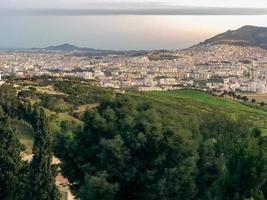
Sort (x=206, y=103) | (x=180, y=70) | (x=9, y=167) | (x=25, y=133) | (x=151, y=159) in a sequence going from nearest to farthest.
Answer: (x=151, y=159)
(x=9, y=167)
(x=25, y=133)
(x=206, y=103)
(x=180, y=70)

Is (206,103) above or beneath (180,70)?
above

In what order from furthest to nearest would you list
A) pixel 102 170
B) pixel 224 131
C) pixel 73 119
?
pixel 73 119 < pixel 224 131 < pixel 102 170

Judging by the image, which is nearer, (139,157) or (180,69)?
(139,157)

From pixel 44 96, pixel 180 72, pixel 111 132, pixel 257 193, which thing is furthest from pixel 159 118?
pixel 180 72

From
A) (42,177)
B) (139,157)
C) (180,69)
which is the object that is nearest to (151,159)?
(139,157)

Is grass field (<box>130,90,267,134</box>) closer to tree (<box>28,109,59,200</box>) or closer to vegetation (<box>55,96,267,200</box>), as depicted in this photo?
tree (<box>28,109,59,200</box>)

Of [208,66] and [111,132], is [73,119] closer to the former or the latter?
[111,132]

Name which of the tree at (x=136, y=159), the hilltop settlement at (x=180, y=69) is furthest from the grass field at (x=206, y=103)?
the tree at (x=136, y=159)

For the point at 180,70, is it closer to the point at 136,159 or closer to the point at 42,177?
the point at 42,177
